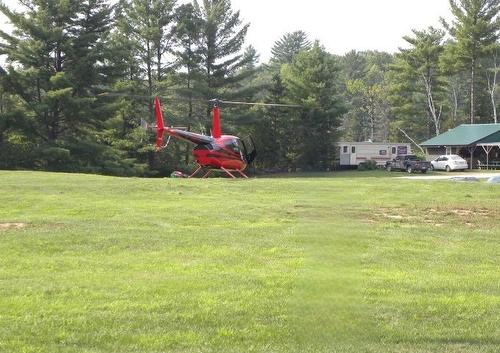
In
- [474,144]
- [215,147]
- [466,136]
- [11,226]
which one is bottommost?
[11,226]

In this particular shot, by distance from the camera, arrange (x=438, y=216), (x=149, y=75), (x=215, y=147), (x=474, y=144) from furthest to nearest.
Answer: (x=474, y=144)
(x=149, y=75)
(x=215, y=147)
(x=438, y=216)

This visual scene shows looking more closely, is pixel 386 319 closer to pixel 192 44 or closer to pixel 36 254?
pixel 36 254

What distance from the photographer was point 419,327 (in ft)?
18.0

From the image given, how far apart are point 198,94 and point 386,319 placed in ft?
137

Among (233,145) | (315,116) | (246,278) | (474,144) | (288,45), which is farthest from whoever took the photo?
(288,45)

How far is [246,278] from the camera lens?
727 centimetres

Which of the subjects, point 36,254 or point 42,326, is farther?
point 36,254

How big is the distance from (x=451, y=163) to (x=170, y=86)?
2242 centimetres

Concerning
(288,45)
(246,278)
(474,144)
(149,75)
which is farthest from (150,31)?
(288,45)

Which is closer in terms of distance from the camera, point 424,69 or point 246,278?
point 246,278

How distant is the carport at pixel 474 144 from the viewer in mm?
48406

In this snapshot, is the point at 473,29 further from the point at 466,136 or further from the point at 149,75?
the point at 149,75

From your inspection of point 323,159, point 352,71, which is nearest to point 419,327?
point 323,159

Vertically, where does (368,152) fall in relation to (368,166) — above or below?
above
